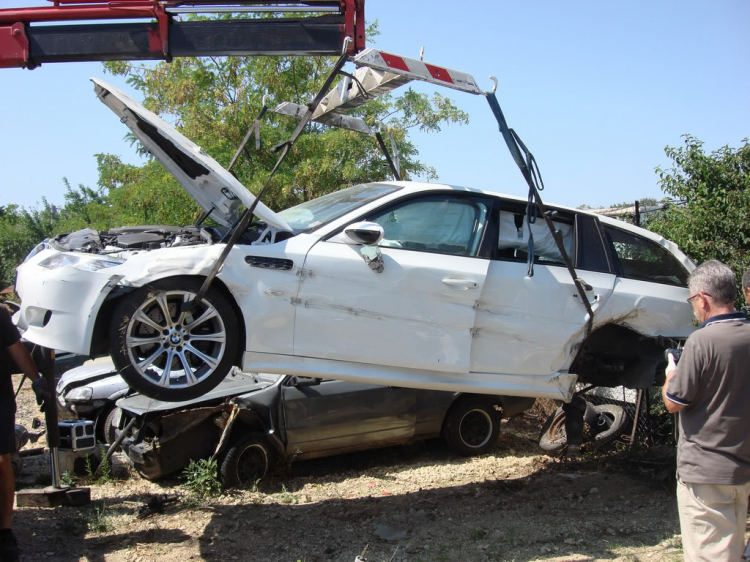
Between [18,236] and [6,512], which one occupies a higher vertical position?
[18,236]

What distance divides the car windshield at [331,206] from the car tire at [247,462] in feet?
7.94

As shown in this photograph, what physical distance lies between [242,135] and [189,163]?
698 cm

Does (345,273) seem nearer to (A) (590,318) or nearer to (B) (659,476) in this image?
(A) (590,318)

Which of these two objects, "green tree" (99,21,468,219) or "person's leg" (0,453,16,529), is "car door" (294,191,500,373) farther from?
"green tree" (99,21,468,219)

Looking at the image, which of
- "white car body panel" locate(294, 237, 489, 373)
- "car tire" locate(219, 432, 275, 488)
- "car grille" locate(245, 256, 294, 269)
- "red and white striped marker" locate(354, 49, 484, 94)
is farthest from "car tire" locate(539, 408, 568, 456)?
"car grille" locate(245, 256, 294, 269)

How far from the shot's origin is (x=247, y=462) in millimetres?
6480

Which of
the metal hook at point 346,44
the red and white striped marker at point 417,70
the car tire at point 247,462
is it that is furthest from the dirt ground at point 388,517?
the metal hook at point 346,44

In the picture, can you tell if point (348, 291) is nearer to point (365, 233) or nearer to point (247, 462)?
point (365, 233)

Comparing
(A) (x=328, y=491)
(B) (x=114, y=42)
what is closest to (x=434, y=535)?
(A) (x=328, y=491)

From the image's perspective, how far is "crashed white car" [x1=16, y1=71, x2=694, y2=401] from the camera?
400cm

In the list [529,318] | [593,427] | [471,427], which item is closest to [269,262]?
[529,318]

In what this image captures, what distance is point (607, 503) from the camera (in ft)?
19.0

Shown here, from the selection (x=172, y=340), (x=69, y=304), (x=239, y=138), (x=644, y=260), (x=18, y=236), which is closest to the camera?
(x=69, y=304)

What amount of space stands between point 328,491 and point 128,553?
7.01 ft
